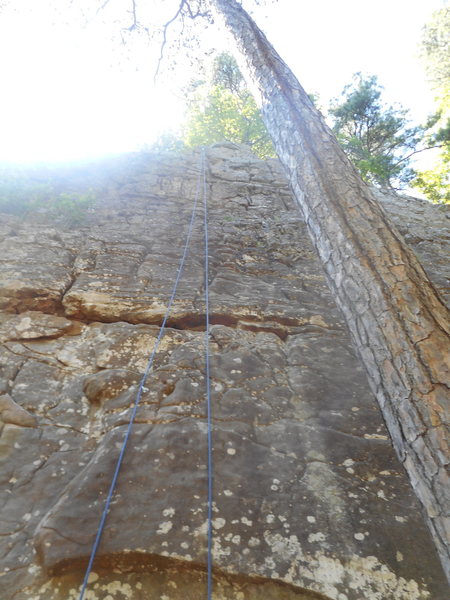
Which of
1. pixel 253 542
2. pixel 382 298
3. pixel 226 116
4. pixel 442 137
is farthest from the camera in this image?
pixel 226 116

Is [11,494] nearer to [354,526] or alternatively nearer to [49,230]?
[354,526]

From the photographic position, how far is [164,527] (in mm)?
2057

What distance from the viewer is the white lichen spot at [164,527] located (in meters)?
2.03

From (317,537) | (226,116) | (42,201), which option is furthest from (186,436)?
(226,116)

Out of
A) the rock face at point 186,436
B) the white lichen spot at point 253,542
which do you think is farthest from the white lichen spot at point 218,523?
the white lichen spot at point 253,542

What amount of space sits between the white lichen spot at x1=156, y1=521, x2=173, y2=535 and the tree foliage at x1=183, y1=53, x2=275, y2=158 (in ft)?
45.0

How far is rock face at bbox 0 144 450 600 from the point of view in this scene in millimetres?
1921

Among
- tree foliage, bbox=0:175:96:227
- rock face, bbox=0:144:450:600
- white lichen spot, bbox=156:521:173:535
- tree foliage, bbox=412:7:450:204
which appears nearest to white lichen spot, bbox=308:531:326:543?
rock face, bbox=0:144:450:600

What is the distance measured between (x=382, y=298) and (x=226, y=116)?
14.2m

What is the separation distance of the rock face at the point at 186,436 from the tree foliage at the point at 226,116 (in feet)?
34.8

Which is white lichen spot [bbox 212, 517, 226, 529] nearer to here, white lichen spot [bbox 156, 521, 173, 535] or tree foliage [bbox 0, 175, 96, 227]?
white lichen spot [bbox 156, 521, 173, 535]

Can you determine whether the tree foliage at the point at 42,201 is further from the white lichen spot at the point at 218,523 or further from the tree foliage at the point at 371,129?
the tree foliage at the point at 371,129

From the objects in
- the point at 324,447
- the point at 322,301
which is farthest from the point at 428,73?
the point at 324,447

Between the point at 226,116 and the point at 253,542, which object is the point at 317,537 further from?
the point at 226,116
